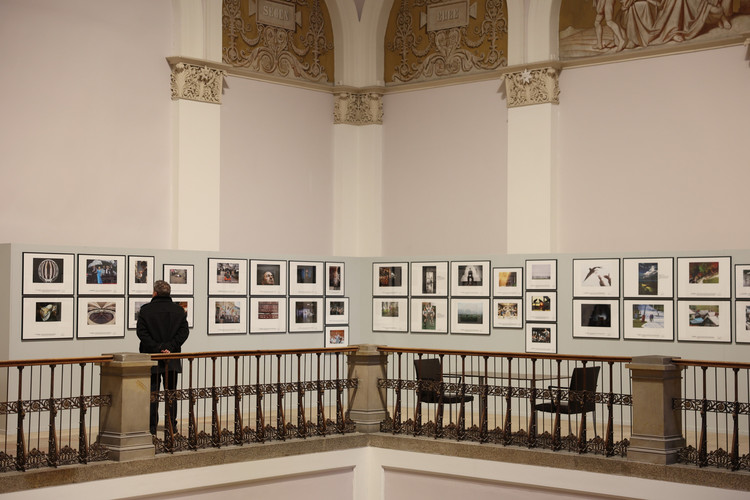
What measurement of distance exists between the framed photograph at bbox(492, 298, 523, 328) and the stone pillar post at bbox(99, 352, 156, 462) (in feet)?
17.5

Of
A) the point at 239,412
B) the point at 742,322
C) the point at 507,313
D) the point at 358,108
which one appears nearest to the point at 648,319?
the point at 742,322

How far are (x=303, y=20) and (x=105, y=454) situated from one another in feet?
25.6

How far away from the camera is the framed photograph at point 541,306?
42.8 ft

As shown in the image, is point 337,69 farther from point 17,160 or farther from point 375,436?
point 375,436

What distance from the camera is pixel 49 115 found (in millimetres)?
12266

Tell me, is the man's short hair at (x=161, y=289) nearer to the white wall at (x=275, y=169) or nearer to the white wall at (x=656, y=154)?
the white wall at (x=275, y=169)

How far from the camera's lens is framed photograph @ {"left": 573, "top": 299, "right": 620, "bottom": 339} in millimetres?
12562

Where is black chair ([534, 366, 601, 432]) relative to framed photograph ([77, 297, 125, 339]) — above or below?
below

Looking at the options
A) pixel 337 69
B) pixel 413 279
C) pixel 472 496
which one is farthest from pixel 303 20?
pixel 472 496

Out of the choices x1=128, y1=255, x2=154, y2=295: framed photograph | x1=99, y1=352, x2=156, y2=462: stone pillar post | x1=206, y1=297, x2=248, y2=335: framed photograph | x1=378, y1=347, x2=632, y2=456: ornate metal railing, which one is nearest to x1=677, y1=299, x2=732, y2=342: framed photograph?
x1=378, y1=347, x2=632, y2=456: ornate metal railing

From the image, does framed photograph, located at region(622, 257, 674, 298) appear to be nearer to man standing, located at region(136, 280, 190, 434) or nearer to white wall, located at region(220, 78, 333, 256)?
white wall, located at region(220, 78, 333, 256)

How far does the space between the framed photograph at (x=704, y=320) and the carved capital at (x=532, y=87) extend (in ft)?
11.0

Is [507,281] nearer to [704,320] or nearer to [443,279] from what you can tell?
[443,279]

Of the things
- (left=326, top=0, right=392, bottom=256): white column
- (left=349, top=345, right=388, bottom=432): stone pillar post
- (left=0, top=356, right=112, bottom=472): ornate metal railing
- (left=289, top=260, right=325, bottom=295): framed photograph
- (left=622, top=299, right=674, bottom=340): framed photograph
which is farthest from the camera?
(left=326, top=0, right=392, bottom=256): white column
